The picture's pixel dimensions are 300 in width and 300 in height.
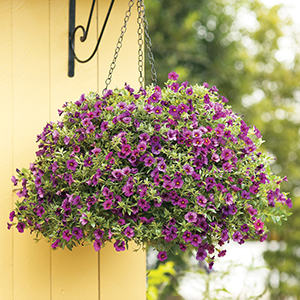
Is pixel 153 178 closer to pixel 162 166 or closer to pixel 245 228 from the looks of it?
pixel 162 166

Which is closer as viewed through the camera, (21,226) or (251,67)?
(21,226)

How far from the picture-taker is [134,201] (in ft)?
3.56

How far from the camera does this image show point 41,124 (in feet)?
5.04

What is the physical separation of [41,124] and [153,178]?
2.28ft

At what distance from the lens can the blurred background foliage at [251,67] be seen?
4.68 m

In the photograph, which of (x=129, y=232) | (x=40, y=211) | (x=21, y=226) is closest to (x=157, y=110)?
(x=129, y=232)

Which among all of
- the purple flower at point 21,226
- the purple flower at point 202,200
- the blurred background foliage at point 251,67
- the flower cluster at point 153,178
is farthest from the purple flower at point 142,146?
the blurred background foliage at point 251,67

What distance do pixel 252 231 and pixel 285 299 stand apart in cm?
522

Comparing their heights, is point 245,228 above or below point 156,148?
below

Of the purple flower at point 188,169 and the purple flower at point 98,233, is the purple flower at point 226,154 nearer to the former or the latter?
the purple flower at point 188,169

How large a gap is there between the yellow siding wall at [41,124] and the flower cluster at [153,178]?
31 centimetres

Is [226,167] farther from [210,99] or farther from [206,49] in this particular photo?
[206,49]

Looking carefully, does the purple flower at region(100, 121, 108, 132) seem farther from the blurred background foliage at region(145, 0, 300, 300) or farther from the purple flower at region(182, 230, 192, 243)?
the blurred background foliage at region(145, 0, 300, 300)

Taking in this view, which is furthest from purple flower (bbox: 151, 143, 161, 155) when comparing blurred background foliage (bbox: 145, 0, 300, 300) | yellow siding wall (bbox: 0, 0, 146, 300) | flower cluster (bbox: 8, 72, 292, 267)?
blurred background foliage (bbox: 145, 0, 300, 300)
